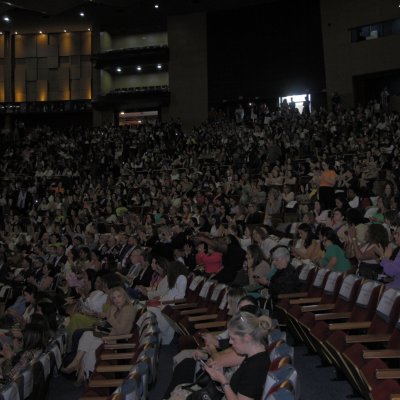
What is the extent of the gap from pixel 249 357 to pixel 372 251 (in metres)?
3.24

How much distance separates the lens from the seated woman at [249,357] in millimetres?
2797

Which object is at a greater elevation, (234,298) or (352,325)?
(234,298)

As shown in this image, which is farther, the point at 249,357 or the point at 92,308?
the point at 92,308

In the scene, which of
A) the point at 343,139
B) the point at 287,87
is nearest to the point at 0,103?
the point at 287,87

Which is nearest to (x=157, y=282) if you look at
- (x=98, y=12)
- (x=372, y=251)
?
(x=372, y=251)

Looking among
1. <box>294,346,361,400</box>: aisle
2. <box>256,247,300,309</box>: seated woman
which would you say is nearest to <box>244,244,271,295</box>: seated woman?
<box>256,247,300,309</box>: seated woman

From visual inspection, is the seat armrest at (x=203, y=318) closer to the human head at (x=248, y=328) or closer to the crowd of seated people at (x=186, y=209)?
the crowd of seated people at (x=186, y=209)

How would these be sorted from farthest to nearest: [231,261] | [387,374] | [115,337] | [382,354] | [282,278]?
[231,261] → [282,278] → [115,337] → [382,354] → [387,374]

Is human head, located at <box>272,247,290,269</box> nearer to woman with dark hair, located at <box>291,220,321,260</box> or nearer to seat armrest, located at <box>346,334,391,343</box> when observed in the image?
woman with dark hair, located at <box>291,220,321,260</box>

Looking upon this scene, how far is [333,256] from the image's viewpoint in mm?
6039

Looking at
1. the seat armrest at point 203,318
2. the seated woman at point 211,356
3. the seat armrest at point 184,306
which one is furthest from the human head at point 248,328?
the seat armrest at point 184,306

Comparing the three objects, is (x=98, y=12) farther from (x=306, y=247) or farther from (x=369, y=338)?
(x=369, y=338)

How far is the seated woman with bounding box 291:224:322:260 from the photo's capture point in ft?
22.7

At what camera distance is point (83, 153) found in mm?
21688
